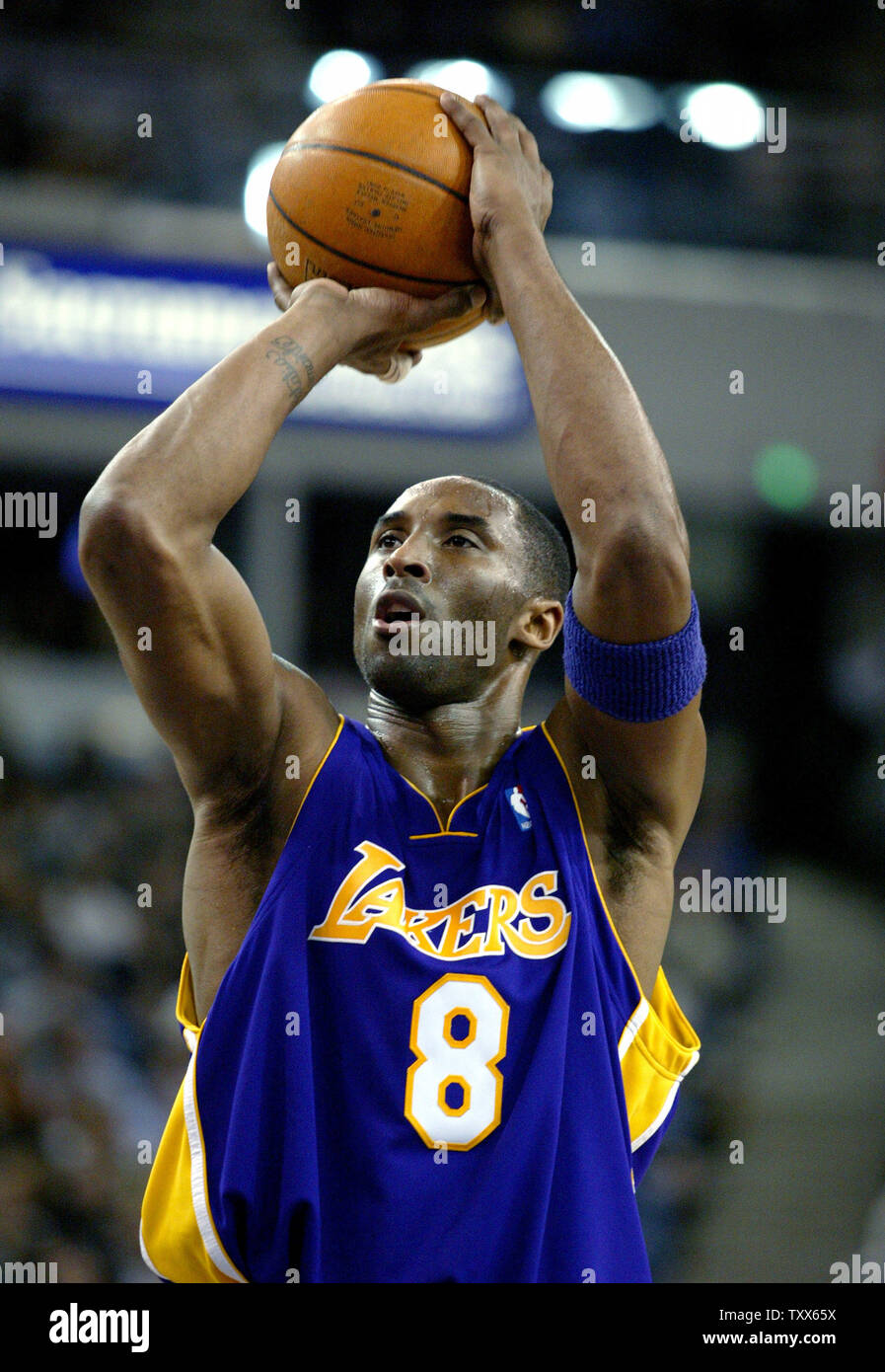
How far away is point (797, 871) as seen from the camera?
32.0 ft

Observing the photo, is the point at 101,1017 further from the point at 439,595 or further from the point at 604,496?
the point at 604,496

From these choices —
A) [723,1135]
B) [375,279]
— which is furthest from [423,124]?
[723,1135]

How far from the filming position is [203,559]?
2148mm

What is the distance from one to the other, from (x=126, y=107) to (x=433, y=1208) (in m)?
8.54

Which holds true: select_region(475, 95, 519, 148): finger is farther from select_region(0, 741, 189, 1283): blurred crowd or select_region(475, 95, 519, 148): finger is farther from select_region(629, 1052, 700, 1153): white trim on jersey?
select_region(0, 741, 189, 1283): blurred crowd

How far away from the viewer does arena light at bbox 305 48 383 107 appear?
30.1 ft

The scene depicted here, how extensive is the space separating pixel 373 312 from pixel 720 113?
319 inches

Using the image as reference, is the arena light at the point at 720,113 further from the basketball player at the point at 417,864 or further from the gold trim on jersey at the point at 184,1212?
the gold trim on jersey at the point at 184,1212

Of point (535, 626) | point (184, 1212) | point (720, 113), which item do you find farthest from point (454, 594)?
point (720, 113)

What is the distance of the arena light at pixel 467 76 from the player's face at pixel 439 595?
293 inches

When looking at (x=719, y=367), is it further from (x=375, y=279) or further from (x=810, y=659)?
(x=375, y=279)

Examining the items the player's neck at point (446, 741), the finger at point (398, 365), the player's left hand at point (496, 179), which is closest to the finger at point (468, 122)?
the player's left hand at point (496, 179)

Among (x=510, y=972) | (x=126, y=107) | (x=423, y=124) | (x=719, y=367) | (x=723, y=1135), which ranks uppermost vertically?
(x=126, y=107)

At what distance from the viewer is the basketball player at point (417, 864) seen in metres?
2.12
